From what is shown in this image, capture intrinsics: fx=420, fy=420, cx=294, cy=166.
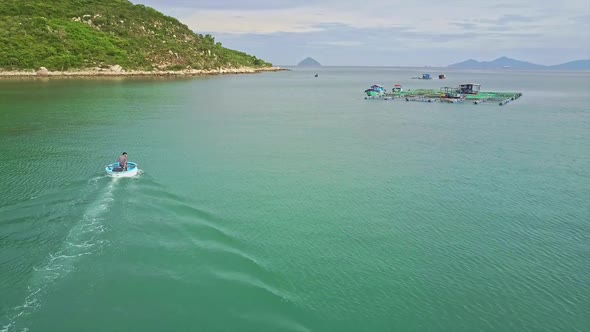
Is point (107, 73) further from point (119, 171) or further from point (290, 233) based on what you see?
point (290, 233)

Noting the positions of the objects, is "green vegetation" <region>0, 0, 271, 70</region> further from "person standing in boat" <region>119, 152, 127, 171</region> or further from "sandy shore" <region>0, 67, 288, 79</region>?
"person standing in boat" <region>119, 152, 127, 171</region>

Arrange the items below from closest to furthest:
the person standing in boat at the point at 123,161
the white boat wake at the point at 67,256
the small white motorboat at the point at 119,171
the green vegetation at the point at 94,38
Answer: the white boat wake at the point at 67,256 < the small white motorboat at the point at 119,171 < the person standing in boat at the point at 123,161 < the green vegetation at the point at 94,38

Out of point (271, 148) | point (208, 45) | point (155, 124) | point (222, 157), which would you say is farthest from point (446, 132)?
point (208, 45)

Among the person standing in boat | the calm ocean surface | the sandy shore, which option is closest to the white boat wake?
the calm ocean surface

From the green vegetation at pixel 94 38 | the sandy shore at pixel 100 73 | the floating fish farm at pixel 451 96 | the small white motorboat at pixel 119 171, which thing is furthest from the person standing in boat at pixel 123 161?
the green vegetation at pixel 94 38

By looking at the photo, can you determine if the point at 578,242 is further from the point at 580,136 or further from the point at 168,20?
the point at 168,20

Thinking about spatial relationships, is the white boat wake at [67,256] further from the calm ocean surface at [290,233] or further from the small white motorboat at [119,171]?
the small white motorboat at [119,171]
